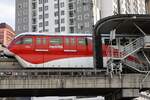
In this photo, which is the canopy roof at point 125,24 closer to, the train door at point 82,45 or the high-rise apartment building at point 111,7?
the train door at point 82,45

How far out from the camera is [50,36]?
43.7 m

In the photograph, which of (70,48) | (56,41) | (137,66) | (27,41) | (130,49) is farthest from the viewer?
(70,48)

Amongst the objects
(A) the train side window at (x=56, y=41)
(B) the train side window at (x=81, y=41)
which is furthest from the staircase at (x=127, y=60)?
(A) the train side window at (x=56, y=41)

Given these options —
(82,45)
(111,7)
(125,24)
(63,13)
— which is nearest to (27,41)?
(82,45)

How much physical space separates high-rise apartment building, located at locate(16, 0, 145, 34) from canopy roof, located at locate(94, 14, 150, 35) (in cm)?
7411

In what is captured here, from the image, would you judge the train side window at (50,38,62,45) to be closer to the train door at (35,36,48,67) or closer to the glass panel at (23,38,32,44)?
the train door at (35,36,48,67)

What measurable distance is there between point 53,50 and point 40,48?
4.83 feet

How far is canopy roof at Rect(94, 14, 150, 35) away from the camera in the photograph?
35656 mm

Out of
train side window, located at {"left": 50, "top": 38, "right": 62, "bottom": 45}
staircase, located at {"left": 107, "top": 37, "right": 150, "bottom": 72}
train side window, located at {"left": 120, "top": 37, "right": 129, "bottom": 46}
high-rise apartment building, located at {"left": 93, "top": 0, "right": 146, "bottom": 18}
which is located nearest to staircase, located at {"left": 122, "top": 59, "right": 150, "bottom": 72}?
staircase, located at {"left": 107, "top": 37, "right": 150, "bottom": 72}

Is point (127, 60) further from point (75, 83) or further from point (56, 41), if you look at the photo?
point (56, 41)

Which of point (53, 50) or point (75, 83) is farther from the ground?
point (53, 50)

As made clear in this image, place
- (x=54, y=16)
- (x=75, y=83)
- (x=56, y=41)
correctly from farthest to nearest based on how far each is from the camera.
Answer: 1. (x=54, y=16)
2. (x=56, y=41)
3. (x=75, y=83)

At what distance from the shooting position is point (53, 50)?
142ft

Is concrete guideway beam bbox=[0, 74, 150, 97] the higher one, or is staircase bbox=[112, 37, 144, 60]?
staircase bbox=[112, 37, 144, 60]
